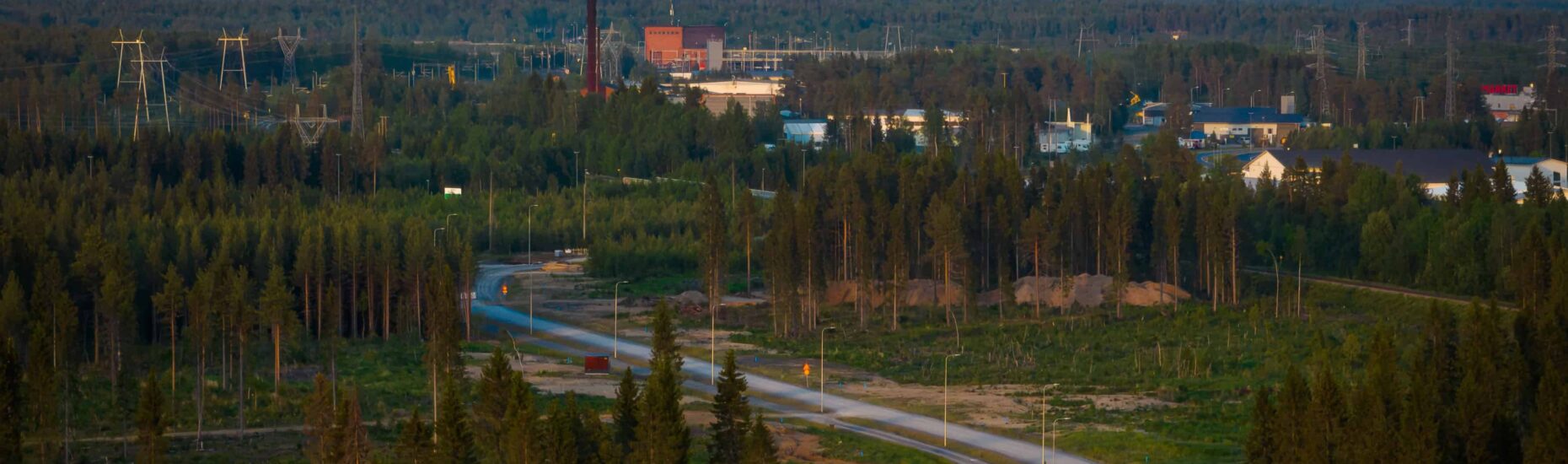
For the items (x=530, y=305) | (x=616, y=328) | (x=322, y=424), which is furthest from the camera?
(x=530, y=305)

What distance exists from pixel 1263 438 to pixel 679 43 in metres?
137

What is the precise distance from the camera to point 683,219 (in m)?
69.0

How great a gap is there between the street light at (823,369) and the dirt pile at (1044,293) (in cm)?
311

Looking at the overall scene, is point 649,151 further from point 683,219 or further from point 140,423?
point 140,423

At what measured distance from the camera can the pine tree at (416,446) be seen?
30953 mm

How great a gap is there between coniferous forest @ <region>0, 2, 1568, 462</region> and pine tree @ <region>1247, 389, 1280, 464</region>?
87mm

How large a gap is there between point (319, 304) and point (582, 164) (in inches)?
1473

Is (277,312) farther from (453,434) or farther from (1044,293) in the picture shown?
(1044,293)

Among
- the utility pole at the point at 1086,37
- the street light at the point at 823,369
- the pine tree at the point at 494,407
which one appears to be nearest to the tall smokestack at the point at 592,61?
the street light at the point at 823,369

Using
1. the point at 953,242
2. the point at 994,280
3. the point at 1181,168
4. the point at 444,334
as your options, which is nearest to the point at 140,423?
the point at 444,334

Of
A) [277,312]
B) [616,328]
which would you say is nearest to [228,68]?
[616,328]

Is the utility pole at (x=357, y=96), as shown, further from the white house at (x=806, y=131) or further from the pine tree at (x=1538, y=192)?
the pine tree at (x=1538, y=192)

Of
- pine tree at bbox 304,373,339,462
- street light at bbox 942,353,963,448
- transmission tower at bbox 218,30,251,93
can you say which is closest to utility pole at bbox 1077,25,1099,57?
transmission tower at bbox 218,30,251,93

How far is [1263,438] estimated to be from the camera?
3144 cm
